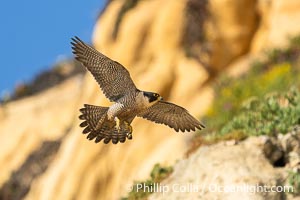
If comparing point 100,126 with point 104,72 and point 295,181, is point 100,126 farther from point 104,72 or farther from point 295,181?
point 295,181

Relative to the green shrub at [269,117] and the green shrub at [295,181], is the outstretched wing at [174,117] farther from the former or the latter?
the green shrub at [295,181]

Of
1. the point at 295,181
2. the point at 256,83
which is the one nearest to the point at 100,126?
the point at 295,181

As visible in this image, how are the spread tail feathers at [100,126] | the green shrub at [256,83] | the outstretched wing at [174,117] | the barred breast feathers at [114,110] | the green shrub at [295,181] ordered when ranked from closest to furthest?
1. the barred breast feathers at [114,110]
2. the spread tail feathers at [100,126]
3. the green shrub at [295,181]
4. the outstretched wing at [174,117]
5. the green shrub at [256,83]

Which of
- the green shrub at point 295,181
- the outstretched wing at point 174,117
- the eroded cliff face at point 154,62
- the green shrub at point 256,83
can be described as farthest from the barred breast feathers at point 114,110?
the eroded cliff face at point 154,62

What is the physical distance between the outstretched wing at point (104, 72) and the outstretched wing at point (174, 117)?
2.02ft

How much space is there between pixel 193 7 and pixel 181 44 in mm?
947

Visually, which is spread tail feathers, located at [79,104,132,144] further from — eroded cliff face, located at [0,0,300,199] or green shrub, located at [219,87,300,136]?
eroded cliff face, located at [0,0,300,199]

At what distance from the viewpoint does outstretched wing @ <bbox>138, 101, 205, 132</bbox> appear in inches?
480

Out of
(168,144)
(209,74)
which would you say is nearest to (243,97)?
(168,144)

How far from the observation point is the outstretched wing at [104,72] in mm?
11617

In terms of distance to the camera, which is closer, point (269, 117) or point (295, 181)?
point (295, 181)

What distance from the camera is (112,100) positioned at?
11695 mm

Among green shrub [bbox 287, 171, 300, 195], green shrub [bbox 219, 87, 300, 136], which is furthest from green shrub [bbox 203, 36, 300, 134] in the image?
green shrub [bbox 287, 171, 300, 195]

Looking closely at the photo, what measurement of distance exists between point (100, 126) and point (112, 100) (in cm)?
33
